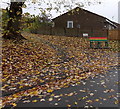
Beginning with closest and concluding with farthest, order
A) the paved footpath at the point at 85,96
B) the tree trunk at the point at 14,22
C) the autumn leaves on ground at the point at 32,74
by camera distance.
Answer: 1. the paved footpath at the point at 85,96
2. the autumn leaves on ground at the point at 32,74
3. the tree trunk at the point at 14,22

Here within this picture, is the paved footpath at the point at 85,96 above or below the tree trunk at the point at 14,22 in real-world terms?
below

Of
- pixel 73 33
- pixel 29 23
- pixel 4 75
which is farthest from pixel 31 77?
pixel 73 33

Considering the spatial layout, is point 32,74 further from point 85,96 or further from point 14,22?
point 14,22

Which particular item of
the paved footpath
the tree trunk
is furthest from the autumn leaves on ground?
the tree trunk

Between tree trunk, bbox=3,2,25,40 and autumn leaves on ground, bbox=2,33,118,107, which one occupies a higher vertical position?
tree trunk, bbox=3,2,25,40

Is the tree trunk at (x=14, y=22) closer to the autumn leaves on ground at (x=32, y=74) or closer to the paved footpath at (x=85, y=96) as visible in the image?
the autumn leaves on ground at (x=32, y=74)

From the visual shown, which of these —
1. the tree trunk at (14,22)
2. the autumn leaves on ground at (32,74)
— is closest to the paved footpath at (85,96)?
the autumn leaves on ground at (32,74)

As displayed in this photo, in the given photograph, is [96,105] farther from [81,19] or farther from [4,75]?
[81,19]

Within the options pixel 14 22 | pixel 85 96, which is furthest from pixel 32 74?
pixel 14 22

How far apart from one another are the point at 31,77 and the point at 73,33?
942 inches

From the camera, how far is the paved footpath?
15.4 feet

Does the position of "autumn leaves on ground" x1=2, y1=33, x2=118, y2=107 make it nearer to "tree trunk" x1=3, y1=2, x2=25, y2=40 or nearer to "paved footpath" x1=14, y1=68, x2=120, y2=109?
"paved footpath" x1=14, y1=68, x2=120, y2=109

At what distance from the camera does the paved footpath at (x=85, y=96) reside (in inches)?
185

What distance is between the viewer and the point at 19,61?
10.0m
